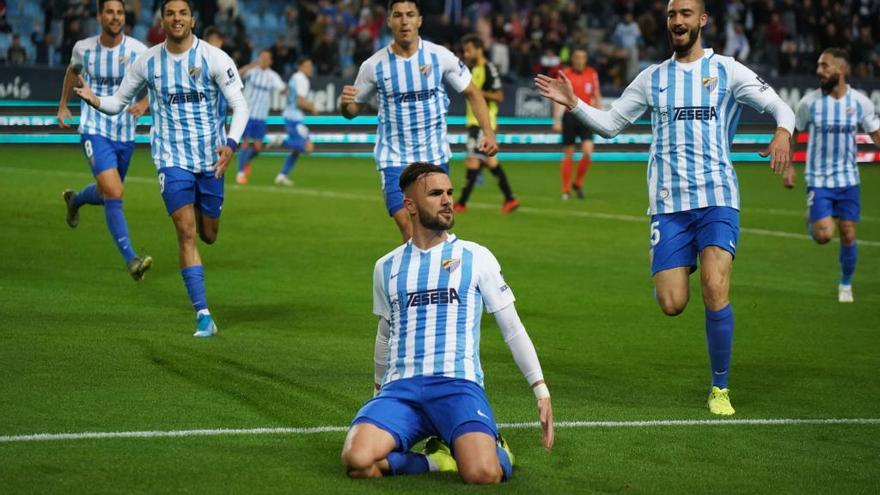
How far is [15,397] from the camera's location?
798cm

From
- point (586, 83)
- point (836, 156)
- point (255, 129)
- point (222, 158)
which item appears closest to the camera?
point (222, 158)

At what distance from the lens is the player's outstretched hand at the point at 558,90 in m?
8.26

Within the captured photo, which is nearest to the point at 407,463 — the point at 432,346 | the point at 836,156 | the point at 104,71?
the point at 432,346

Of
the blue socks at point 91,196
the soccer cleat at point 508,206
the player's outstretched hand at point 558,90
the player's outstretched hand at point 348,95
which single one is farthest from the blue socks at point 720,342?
the soccer cleat at point 508,206

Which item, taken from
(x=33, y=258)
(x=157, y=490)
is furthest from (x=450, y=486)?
(x=33, y=258)

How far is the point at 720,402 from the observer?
818 centimetres

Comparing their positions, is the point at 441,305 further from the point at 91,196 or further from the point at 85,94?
the point at 91,196

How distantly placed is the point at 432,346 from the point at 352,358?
300 cm

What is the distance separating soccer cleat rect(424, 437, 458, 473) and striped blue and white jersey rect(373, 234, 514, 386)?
1.13ft

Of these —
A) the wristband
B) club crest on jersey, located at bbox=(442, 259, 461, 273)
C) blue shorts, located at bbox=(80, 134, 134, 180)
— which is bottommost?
the wristband

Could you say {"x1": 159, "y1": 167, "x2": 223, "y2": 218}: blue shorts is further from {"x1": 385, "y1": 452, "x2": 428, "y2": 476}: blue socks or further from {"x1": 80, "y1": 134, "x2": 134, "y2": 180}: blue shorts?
{"x1": 385, "y1": 452, "x2": 428, "y2": 476}: blue socks

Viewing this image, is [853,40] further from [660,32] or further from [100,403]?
[100,403]

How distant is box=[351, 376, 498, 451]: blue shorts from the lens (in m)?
6.50

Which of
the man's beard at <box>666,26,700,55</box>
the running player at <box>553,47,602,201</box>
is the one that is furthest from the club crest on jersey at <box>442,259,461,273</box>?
the running player at <box>553,47,602,201</box>
